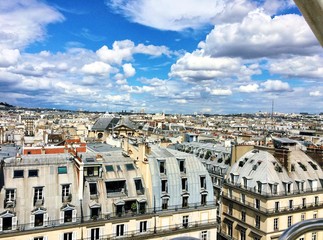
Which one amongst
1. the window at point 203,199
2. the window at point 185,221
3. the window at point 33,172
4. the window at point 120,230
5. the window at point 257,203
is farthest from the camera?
the window at point 257,203

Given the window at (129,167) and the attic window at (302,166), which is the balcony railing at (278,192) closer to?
→ the attic window at (302,166)

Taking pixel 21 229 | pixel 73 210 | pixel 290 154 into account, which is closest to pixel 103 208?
pixel 73 210

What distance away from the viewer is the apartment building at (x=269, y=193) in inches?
1431

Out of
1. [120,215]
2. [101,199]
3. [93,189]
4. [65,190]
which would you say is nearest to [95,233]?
[120,215]

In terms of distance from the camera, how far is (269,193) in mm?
36500

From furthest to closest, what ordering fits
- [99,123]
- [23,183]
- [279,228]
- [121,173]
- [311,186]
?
[99,123]
[311,186]
[279,228]
[121,173]
[23,183]

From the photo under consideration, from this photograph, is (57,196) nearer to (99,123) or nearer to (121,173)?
(121,173)

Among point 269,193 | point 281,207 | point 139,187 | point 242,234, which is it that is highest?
point 139,187

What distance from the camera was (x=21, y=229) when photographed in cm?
2378

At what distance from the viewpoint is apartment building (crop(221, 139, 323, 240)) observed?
3634 centimetres

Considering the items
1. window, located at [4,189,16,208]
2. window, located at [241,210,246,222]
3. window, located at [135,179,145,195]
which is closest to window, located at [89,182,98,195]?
window, located at [135,179,145,195]

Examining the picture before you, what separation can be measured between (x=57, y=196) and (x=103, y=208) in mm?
4068

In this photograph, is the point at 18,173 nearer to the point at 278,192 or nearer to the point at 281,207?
the point at 278,192

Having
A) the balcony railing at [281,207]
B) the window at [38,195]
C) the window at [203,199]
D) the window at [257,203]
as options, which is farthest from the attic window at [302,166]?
the window at [38,195]
